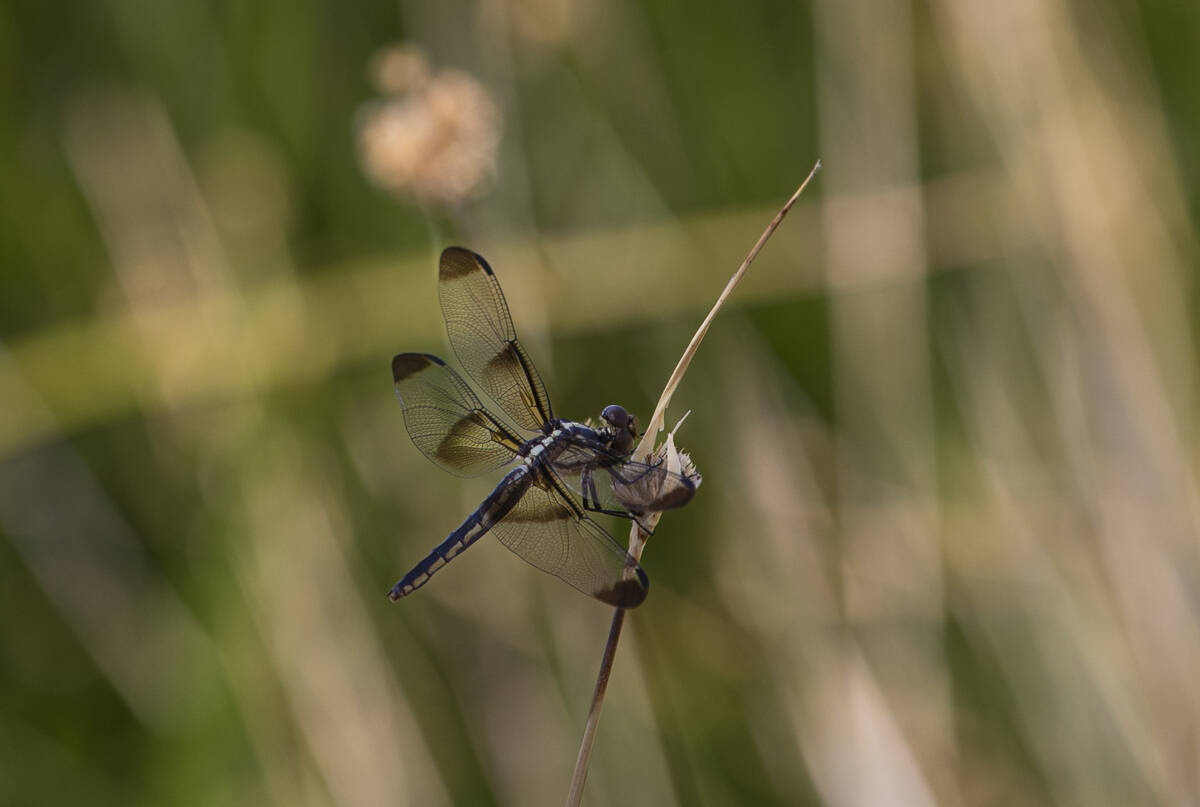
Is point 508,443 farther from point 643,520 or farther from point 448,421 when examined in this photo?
point 643,520

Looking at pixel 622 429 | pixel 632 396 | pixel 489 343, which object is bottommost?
pixel 632 396

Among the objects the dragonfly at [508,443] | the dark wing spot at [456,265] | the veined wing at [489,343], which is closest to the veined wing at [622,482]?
the dragonfly at [508,443]

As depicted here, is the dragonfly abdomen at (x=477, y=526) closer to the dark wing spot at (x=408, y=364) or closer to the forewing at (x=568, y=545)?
the forewing at (x=568, y=545)

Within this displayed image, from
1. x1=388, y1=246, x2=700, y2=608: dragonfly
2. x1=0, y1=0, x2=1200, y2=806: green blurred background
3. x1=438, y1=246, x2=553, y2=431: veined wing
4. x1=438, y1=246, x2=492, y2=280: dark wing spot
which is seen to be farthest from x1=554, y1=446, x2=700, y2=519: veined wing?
x1=0, y1=0, x2=1200, y2=806: green blurred background

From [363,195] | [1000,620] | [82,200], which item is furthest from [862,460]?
[82,200]

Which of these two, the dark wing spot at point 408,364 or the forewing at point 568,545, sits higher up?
the dark wing spot at point 408,364

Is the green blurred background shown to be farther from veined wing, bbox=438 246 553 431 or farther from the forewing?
the forewing

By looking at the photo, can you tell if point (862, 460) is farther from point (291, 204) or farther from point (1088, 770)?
point (291, 204)

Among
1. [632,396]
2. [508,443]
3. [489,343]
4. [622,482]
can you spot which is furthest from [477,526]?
[632,396]
